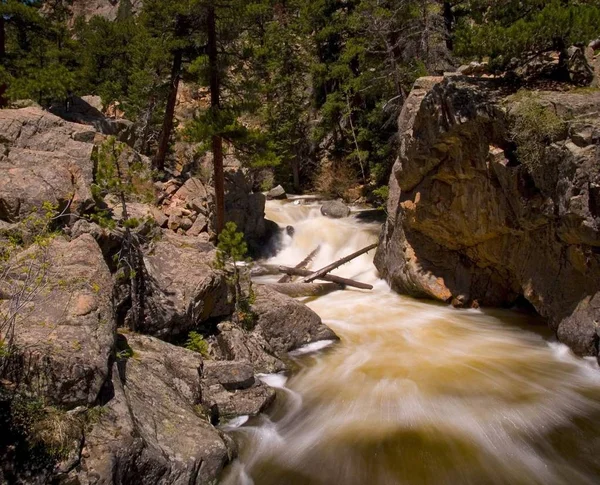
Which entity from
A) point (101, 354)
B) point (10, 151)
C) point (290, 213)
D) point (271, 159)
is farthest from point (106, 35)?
point (101, 354)

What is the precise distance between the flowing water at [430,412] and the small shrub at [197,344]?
4.33 feet

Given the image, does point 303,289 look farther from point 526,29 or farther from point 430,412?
point 526,29

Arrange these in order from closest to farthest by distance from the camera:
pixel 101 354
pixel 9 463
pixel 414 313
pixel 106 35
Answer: pixel 9 463, pixel 101 354, pixel 414 313, pixel 106 35

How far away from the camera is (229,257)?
968cm

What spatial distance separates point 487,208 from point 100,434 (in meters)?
9.98

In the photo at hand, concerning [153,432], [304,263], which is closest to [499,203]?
[304,263]

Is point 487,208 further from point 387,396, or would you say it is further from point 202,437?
point 202,437

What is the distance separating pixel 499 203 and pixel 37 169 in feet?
33.1

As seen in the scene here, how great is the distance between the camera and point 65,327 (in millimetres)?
4855

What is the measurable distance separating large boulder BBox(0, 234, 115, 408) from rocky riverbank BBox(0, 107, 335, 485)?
1cm

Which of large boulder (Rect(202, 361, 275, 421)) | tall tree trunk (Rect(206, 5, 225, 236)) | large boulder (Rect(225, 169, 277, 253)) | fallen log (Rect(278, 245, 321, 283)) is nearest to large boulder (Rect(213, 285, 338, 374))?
large boulder (Rect(202, 361, 275, 421))

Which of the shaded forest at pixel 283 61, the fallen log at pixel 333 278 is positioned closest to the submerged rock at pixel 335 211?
the shaded forest at pixel 283 61

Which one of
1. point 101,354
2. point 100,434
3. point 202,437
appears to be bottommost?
point 202,437

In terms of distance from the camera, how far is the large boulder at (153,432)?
13.6 feet
